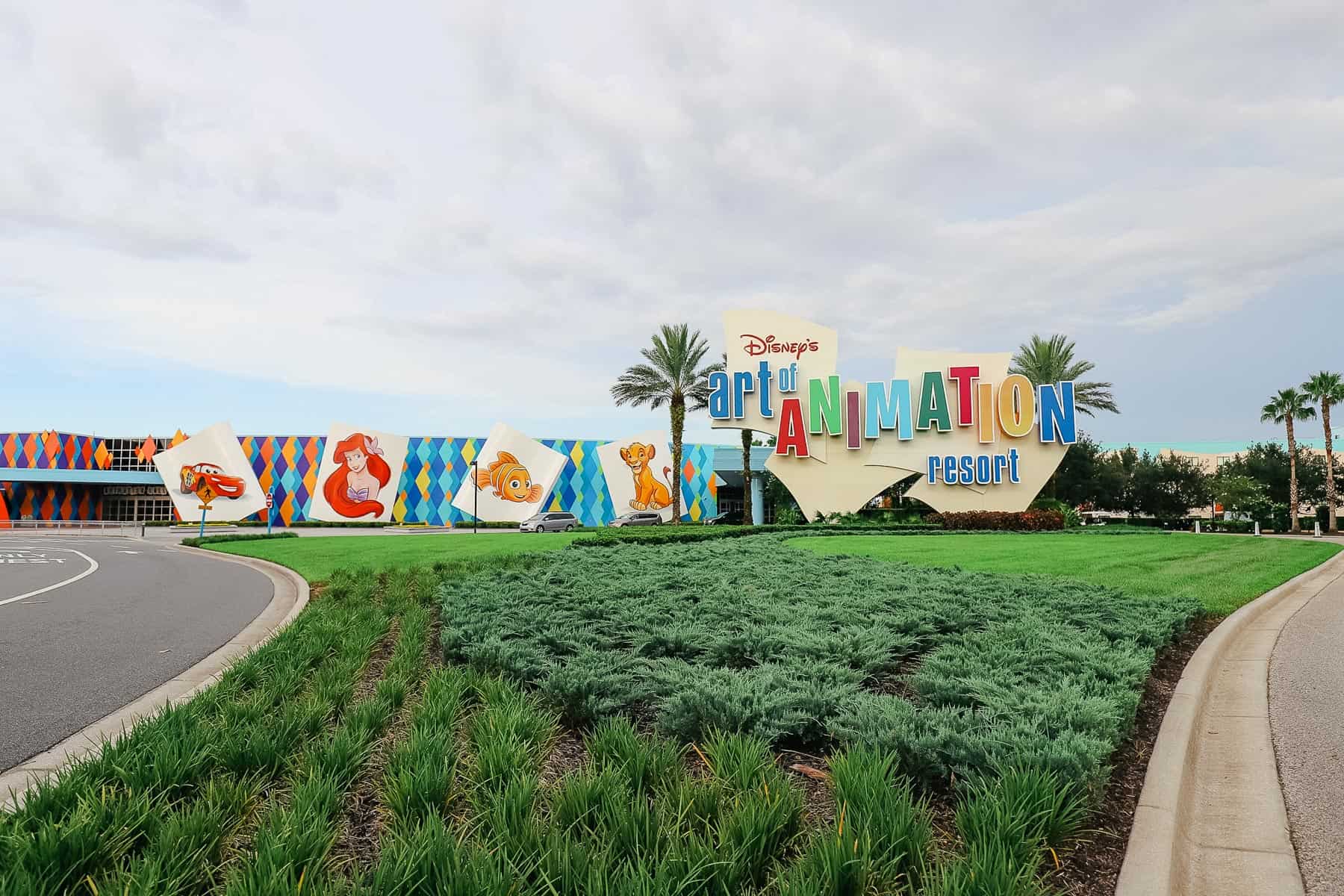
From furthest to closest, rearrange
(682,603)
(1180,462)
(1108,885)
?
(1180,462) → (682,603) → (1108,885)

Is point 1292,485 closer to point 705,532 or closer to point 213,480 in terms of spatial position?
point 705,532

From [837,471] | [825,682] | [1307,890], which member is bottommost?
[1307,890]

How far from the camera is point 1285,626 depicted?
34.3 feet

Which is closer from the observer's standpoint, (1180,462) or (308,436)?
(308,436)

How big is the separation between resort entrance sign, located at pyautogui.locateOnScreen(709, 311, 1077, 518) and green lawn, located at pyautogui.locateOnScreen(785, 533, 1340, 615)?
28.2 ft

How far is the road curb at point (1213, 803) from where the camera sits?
11.4ft

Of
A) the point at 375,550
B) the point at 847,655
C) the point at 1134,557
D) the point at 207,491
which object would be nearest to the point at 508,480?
the point at 207,491

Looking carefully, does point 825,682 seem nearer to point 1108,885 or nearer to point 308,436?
point 1108,885

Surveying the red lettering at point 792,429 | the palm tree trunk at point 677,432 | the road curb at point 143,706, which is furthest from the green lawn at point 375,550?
the red lettering at point 792,429

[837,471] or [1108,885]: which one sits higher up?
[837,471]

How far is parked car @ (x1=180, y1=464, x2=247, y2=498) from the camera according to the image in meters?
58.0

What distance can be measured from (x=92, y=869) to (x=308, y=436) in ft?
216

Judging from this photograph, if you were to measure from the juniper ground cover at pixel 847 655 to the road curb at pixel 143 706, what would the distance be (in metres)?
2.22

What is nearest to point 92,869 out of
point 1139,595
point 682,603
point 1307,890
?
point 1307,890
